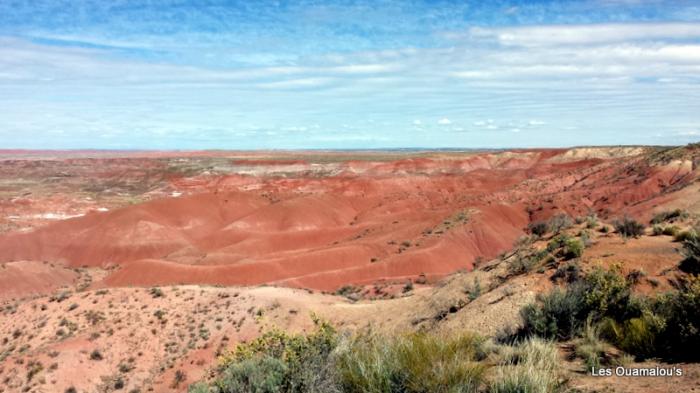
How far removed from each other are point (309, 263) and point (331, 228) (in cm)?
1679

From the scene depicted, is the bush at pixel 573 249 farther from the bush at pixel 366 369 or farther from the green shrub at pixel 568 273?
the bush at pixel 366 369

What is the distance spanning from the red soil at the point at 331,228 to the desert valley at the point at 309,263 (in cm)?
24

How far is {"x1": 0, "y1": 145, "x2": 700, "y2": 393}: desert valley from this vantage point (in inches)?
487

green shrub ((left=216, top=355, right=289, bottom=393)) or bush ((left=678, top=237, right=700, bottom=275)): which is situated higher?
bush ((left=678, top=237, right=700, bottom=275))

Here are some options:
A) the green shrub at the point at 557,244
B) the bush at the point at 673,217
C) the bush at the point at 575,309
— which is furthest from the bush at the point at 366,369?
the bush at the point at 673,217

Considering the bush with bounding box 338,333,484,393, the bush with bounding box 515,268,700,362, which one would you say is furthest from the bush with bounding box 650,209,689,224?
the bush with bounding box 338,333,484,393

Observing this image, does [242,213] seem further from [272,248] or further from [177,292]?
[177,292]

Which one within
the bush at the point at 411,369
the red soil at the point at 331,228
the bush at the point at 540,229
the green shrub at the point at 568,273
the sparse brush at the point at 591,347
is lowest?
the red soil at the point at 331,228

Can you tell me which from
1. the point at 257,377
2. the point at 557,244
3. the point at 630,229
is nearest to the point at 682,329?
the point at 257,377

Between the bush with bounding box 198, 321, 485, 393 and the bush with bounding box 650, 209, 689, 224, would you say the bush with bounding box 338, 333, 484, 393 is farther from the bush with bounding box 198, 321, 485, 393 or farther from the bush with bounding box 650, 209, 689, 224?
the bush with bounding box 650, 209, 689, 224

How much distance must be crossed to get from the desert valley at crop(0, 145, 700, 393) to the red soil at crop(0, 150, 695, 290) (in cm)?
24

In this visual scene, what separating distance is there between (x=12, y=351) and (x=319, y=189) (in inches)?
2609

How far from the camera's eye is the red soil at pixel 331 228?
37406mm

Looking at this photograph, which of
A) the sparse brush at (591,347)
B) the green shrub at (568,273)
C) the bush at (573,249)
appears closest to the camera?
the sparse brush at (591,347)
